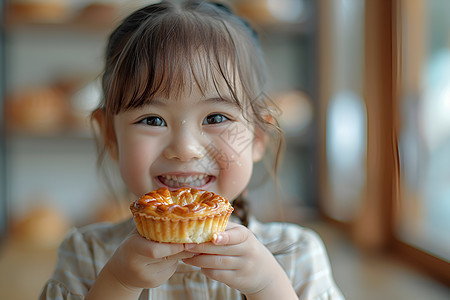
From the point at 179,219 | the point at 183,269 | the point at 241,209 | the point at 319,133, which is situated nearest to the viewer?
Answer: the point at 179,219

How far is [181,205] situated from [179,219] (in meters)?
0.06

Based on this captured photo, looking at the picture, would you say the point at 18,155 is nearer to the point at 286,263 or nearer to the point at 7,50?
the point at 7,50

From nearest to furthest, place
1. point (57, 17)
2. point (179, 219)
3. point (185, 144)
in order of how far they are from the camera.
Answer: point (179, 219)
point (185, 144)
point (57, 17)

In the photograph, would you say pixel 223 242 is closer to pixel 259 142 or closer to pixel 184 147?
pixel 184 147

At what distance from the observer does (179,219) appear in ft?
1.87

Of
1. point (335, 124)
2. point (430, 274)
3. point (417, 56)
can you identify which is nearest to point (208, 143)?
point (430, 274)

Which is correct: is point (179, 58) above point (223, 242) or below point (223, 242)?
above

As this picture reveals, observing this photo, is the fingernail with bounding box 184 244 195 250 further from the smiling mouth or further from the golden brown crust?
the smiling mouth

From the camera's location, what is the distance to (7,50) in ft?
7.76

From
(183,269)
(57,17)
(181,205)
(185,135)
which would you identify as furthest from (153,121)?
(57,17)

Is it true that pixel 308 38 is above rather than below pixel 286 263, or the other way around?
above

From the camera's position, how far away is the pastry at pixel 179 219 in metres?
0.57

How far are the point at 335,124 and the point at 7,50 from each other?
1.79 m

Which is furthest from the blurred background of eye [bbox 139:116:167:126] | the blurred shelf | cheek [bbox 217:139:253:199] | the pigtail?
eye [bbox 139:116:167:126]
